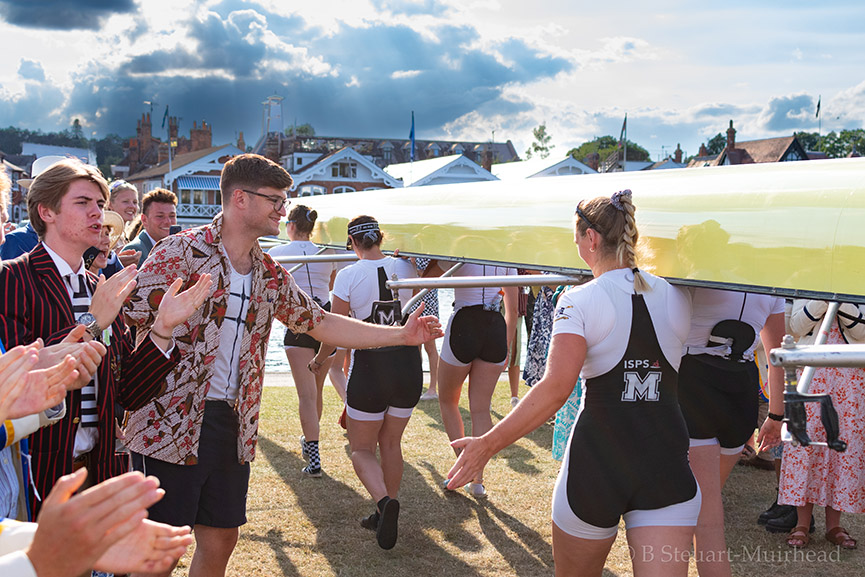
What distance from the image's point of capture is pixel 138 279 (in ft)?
10.5

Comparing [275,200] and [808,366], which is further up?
[275,200]

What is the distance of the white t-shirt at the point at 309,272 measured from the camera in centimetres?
712

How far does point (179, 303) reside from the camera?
2.91m

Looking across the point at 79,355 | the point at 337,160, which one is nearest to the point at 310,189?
the point at 337,160

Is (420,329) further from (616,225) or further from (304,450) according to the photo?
(304,450)

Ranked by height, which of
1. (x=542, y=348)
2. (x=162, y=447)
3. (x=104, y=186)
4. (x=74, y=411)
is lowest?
(x=542, y=348)

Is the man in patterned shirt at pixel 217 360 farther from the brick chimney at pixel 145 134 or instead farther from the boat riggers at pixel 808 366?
the brick chimney at pixel 145 134

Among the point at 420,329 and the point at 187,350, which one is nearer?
the point at 187,350

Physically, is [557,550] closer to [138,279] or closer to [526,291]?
[138,279]

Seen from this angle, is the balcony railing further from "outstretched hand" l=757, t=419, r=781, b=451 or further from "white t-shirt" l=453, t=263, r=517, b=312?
"outstretched hand" l=757, t=419, r=781, b=451

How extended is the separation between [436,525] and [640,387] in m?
3.04

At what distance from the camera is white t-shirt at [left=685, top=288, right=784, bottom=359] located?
3.81m

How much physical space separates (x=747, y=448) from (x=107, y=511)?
6604 millimetres

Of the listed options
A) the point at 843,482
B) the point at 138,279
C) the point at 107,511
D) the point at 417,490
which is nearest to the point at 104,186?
the point at 138,279
